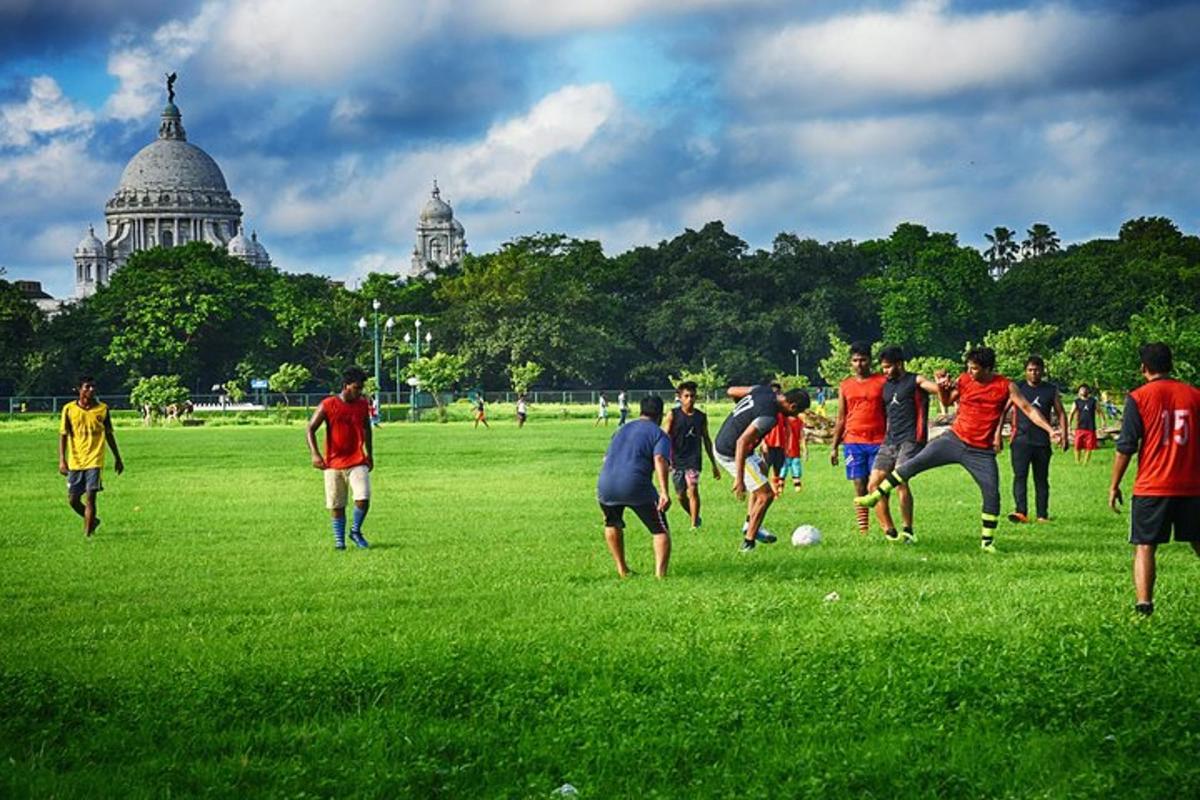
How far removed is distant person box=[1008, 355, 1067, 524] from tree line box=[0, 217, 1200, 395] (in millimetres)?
70692

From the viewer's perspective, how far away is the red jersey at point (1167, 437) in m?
10.4

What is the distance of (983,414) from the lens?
14852 millimetres

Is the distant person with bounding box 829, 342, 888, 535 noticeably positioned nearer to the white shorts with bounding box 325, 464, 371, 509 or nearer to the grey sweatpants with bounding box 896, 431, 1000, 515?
the grey sweatpants with bounding box 896, 431, 1000, 515

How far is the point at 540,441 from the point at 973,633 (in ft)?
118

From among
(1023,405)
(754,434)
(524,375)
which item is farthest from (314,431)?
(524,375)

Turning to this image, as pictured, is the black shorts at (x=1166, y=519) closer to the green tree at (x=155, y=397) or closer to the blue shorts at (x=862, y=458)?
the blue shorts at (x=862, y=458)

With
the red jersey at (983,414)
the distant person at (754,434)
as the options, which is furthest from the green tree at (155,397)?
the red jersey at (983,414)

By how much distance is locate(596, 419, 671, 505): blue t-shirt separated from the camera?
1273 cm

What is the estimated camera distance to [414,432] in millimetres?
55688

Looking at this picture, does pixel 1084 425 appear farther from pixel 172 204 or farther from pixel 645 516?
pixel 172 204

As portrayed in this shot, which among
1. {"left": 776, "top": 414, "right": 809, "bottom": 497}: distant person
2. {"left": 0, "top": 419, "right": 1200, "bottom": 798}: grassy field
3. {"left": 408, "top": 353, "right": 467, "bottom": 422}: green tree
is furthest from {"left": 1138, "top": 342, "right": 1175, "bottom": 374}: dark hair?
{"left": 408, "top": 353, "right": 467, "bottom": 422}: green tree

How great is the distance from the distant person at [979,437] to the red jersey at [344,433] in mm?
5421

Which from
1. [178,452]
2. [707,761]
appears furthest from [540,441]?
[707,761]

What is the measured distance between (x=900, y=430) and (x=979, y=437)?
918mm
